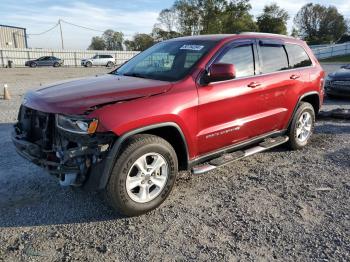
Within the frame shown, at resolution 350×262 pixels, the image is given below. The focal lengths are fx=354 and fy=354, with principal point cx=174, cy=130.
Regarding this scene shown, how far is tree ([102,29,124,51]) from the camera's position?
91800 millimetres

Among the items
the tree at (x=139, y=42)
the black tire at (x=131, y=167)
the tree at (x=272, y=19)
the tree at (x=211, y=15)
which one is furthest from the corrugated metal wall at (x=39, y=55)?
the black tire at (x=131, y=167)

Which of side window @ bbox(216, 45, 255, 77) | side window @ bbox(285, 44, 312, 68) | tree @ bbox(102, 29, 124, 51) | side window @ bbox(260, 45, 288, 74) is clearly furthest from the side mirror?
tree @ bbox(102, 29, 124, 51)

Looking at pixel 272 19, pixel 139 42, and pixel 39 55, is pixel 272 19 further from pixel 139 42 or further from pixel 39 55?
pixel 39 55

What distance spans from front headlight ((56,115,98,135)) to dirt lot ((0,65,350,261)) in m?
0.96

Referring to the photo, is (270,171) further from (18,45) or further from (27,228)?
(18,45)

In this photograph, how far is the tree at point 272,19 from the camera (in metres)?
66.6

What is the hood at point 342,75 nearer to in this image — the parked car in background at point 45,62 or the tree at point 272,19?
the parked car in background at point 45,62

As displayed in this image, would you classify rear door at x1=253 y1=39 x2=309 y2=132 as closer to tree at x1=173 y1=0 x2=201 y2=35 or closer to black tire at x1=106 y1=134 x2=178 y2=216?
black tire at x1=106 y1=134 x2=178 y2=216

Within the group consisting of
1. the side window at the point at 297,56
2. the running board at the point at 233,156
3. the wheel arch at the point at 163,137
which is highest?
the side window at the point at 297,56

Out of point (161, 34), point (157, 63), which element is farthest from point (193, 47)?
point (161, 34)

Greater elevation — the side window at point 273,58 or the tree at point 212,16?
the tree at point 212,16

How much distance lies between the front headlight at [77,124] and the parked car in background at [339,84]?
29.7ft

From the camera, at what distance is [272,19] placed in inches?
2657

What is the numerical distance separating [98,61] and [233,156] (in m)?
39.6
